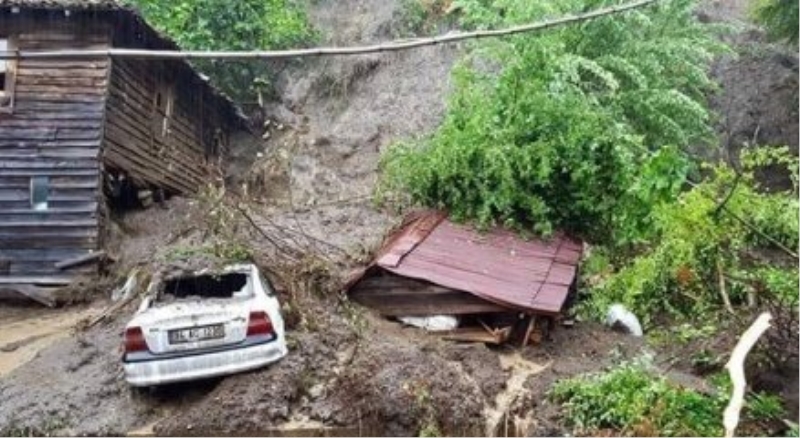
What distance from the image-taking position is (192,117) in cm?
2298

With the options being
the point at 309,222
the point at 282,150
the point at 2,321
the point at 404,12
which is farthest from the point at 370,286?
the point at 404,12

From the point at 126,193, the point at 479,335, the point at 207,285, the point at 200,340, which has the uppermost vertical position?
the point at 207,285

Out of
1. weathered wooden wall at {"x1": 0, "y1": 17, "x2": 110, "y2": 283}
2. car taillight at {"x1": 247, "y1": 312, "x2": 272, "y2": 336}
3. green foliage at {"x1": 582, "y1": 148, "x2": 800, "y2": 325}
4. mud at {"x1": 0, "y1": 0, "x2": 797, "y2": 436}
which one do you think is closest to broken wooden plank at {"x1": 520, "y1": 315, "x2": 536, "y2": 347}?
mud at {"x1": 0, "y1": 0, "x2": 797, "y2": 436}

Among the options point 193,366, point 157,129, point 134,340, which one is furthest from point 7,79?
point 193,366

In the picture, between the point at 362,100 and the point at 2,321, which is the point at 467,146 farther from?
the point at 362,100

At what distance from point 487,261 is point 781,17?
443 inches

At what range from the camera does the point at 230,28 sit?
25.3m

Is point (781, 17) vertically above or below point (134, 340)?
above

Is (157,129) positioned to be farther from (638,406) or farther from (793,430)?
(793,430)

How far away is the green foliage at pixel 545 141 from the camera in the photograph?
45.8 ft

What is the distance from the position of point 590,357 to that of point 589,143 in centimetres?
418

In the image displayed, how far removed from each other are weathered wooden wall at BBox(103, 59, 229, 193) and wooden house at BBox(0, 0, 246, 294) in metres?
0.05

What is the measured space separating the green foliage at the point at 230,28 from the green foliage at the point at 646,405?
1851cm

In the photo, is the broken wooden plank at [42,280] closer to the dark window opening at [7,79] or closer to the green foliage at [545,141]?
the dark window opening at [7,79]
